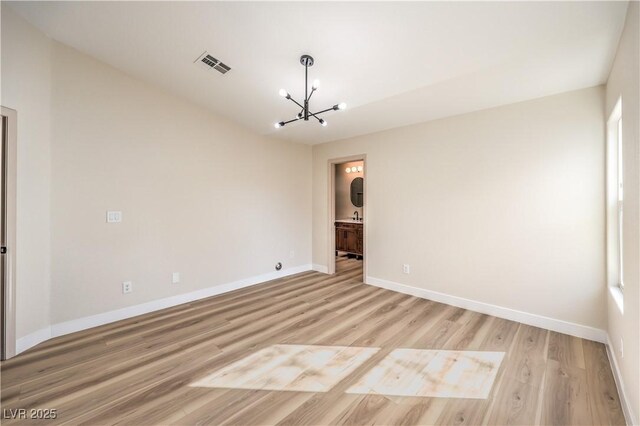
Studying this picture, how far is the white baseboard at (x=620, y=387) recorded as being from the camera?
5.19 ft

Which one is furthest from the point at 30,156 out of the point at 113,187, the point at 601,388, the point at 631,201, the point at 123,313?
the point at 601,388

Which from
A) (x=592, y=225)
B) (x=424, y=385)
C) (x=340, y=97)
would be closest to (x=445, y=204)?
(x=592, y=225)

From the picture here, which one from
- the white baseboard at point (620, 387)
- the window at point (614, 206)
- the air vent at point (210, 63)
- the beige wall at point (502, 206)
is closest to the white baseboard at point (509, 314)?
the beige wall at point (502, 206)

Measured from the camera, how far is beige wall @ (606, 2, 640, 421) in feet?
4.88

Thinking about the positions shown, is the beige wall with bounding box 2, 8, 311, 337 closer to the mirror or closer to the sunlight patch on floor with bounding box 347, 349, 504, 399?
the sunlight patch on floor with bounding box 347, 349, 504, 399

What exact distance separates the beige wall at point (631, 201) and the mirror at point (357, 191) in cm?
527

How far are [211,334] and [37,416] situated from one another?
128 centimetres

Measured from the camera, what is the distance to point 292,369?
2152 mm

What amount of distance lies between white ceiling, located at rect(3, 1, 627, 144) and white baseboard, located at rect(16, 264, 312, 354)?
279 centimetres

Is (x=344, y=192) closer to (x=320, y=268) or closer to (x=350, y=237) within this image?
(x=350, y=237)

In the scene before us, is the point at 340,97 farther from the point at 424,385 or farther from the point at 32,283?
the point at 32,283

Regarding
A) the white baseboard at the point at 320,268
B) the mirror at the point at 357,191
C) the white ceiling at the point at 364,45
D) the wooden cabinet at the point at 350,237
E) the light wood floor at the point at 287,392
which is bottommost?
the light wood floor at the point at 287,392

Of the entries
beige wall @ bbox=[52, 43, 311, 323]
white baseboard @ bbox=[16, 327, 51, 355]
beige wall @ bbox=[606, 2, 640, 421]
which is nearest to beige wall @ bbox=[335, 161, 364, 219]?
beige wall @ bbox=[52, 43, 311, 323]

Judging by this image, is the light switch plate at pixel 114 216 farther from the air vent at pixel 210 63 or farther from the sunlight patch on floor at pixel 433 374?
the sunlight patch on floor at pixel 433 374
